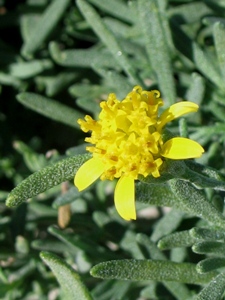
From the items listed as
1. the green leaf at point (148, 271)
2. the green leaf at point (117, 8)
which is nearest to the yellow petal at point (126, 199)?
the green leaf at point (148, 271)

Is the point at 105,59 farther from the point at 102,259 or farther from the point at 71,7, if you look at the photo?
the point at 102,259

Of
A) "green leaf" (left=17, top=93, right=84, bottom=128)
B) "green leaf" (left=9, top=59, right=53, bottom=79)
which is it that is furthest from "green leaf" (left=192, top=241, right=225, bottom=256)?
"green leaf" (left=9, top=59, right=53, bottom=79)

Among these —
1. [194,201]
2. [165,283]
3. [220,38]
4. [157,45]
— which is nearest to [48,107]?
[157,45]

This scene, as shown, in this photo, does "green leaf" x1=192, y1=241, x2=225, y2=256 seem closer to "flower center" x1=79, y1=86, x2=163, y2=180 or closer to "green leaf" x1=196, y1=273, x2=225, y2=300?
"green leaf" x1=196, y1=273, x2=225, y2=300

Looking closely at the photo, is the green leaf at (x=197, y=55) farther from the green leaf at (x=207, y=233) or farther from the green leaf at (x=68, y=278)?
the green leaf at (x=68, y=278)

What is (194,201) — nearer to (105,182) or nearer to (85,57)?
(105,182)

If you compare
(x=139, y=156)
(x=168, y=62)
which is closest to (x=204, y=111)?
(x=168, y=62)
